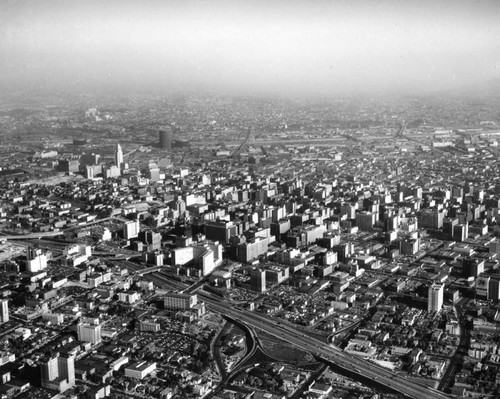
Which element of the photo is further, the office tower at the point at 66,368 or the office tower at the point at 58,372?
the office tower at the point at 66,368

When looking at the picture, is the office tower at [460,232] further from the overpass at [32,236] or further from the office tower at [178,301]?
the overpass at [32,236]

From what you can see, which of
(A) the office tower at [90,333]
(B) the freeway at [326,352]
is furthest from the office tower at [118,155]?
(A) the office tower at [90,333]

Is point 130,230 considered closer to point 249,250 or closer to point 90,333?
point 249,250

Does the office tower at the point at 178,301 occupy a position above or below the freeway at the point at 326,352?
above

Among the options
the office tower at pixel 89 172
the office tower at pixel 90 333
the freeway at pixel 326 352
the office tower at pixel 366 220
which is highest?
the office tower at pixel 89 172

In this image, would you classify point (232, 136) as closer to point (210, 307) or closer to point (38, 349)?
point (210, 307)

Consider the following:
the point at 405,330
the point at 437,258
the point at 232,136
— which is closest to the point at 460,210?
the point at 437,258
